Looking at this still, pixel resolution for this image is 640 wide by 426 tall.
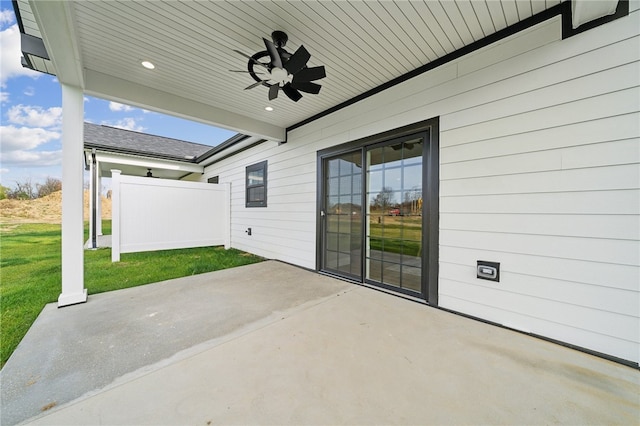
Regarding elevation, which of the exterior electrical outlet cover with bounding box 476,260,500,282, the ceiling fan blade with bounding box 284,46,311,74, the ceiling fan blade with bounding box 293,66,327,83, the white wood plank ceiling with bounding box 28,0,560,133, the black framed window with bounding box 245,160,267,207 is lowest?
Result: the exterior electrical outlet cover with bounding box 476,260,500,282

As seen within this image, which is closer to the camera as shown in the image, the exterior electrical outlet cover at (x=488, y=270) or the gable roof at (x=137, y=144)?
the exterior electrical outlet cover at (x=488, y=270)

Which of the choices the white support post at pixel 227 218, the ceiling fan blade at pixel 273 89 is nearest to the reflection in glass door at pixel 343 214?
the ceiling fan blade at pixel 273 89

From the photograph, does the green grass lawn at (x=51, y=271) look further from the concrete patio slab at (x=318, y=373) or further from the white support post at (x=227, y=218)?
the white support post at (x=227, y=218)

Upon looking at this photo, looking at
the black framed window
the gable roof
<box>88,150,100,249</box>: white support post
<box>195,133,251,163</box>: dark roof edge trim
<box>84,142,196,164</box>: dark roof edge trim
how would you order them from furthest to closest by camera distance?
the gable roof
<box>88,150,100,249</box>: white support post
<box>84,142,196,164</box>: dark roof edge trim
<box>195,133,251,163</box>: dark roof edge trim
the black framed window

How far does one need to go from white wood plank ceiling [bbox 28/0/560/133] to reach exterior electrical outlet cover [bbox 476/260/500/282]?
2.19m

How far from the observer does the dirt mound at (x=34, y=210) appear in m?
7.67

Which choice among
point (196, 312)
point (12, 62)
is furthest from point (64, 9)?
point (196, 312)

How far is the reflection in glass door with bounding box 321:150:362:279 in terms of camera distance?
3471 millimetres

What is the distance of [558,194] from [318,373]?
2.34m

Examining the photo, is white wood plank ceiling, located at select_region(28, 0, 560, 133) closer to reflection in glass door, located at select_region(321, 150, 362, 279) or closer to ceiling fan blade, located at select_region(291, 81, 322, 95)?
ceiling fan blade, located at select_region(291, 81, 322, 95)

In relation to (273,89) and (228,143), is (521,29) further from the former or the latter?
(228,143)

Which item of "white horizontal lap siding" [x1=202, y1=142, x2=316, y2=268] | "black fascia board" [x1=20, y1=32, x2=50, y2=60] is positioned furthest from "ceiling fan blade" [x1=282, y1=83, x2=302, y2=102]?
"black fascia board" [x1=20, y1=32, x2=50, y2=60]

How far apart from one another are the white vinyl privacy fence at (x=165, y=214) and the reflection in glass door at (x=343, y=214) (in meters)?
3.85

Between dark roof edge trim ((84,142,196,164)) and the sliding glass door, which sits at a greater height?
dark roof edge trim ((84,142,196,164))
